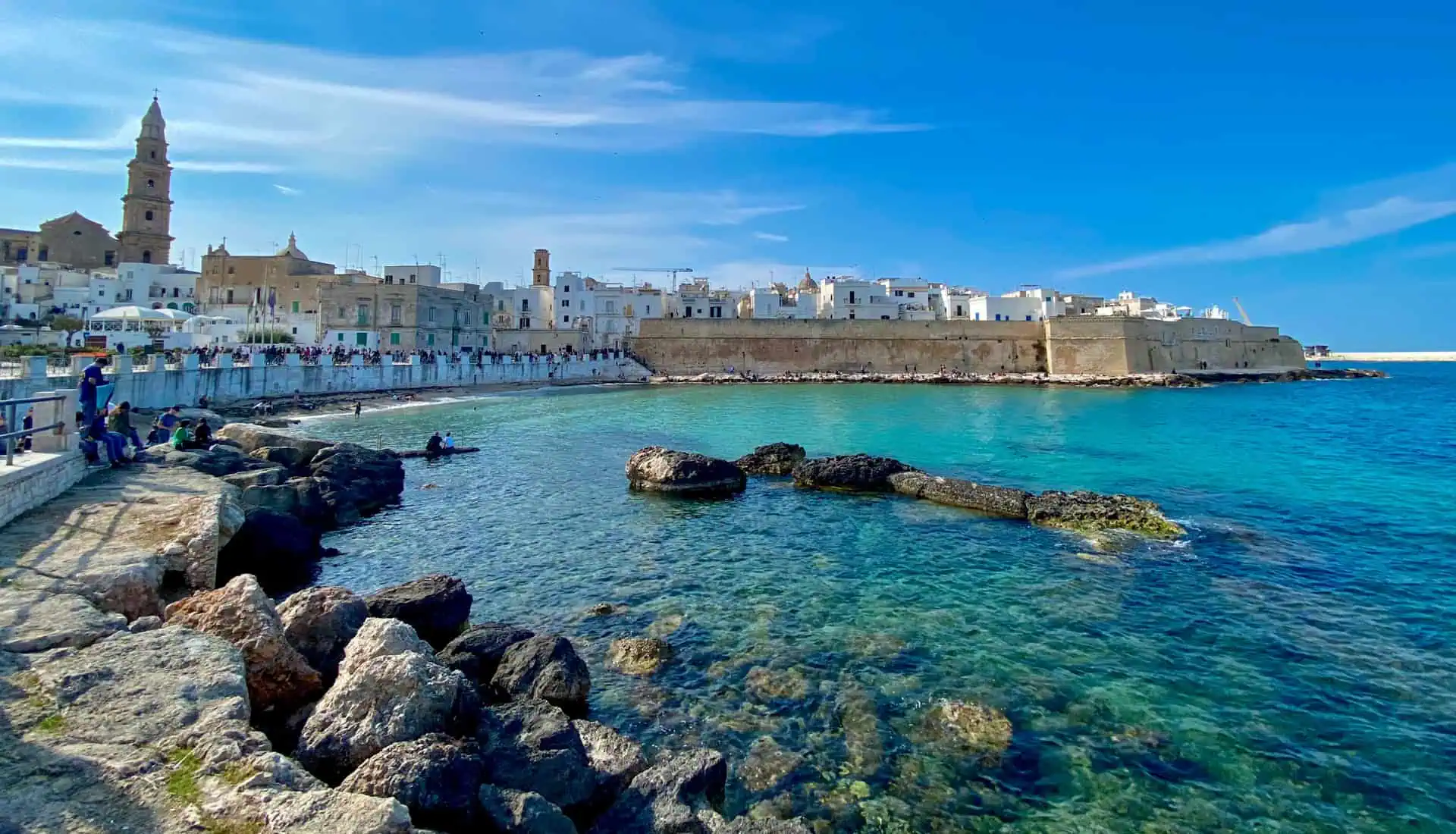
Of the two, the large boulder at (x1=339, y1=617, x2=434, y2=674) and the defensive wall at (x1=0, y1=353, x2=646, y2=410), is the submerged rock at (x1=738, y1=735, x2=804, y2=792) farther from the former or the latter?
the defensive wall at (x1=0, y1=353, x2=646, y2=410)

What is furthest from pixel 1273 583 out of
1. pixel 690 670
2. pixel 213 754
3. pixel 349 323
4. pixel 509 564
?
pixel 349 323

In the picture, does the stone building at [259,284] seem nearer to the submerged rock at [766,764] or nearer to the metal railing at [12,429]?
the metal railing at [12,429]

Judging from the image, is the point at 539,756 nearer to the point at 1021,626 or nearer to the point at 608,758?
the point at 608,758

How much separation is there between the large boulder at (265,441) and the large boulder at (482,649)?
9.47 metres

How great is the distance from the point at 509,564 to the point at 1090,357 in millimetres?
52806

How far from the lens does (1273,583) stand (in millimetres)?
8656

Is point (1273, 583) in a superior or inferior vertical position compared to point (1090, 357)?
inferior

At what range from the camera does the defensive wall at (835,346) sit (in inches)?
2217

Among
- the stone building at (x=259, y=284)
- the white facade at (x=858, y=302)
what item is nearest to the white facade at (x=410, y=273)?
the stone building at (x=259, y=284)

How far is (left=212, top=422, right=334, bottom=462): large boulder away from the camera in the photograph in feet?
45.7

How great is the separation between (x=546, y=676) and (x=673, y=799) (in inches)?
72.8

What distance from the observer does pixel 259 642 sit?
4824 mm

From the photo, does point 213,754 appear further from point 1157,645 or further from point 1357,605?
point 1357,605

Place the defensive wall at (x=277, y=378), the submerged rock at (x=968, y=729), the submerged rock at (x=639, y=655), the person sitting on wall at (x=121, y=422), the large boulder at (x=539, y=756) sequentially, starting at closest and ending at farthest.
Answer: the large boulder at (x=539, y=756) < the submerged rock at (x=968, y=729) < the submerged rock at (x=639, y=655) < the person sitting on wall at (x=121, y=422) < the defensive wall at (x=277, y=378)
